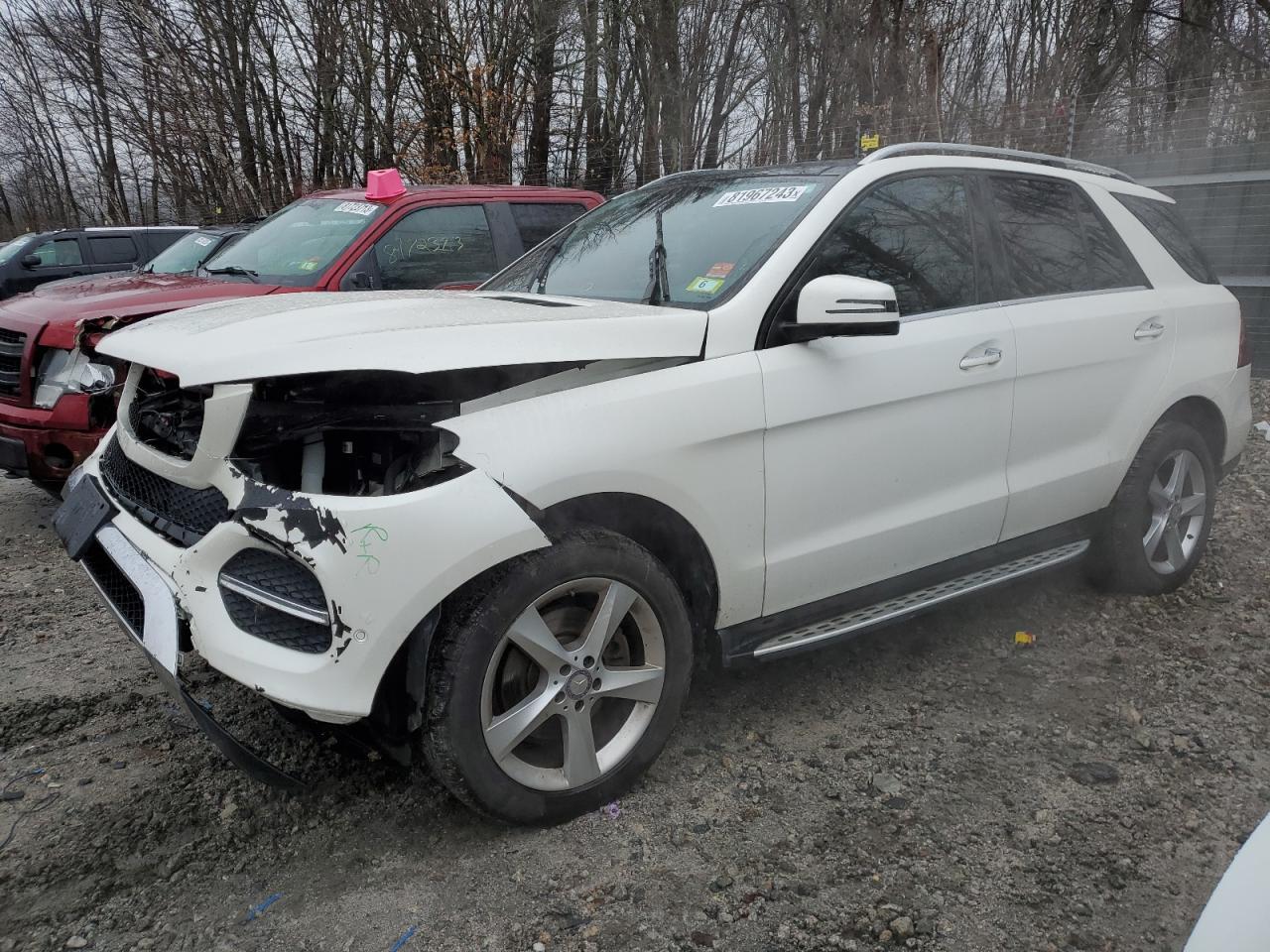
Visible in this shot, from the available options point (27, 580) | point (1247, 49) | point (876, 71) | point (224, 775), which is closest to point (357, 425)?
point (224, 775)

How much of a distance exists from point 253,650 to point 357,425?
1.89 ft

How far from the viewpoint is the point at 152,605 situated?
2.30m

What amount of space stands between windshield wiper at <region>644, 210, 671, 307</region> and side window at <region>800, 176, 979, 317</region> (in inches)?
17.5

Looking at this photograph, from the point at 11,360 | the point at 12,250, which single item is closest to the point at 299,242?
the point at 11,360

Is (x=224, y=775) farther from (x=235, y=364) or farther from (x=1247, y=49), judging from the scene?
(x=1247, y=49)

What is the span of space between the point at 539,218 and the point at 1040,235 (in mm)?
3787

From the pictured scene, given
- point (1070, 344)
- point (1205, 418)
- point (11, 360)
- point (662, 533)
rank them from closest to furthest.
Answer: point (662, 533)
point (1070, 344)
point (1205, 418)
point (11, 360)

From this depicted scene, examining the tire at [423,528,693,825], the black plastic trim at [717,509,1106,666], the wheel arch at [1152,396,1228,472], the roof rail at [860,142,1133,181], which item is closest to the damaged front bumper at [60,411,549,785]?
the tire at [423,528,693,825]

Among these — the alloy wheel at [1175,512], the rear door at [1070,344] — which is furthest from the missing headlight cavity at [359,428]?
the alloy wheel at [1175,512]

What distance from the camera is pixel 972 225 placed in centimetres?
339

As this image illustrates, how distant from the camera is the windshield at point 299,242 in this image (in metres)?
5.66

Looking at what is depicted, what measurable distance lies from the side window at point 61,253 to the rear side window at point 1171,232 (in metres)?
14.7

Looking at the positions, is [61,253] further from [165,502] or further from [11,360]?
[165,502]

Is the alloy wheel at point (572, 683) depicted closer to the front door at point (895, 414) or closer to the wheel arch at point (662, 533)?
the wheel arch at point (662, 533)
